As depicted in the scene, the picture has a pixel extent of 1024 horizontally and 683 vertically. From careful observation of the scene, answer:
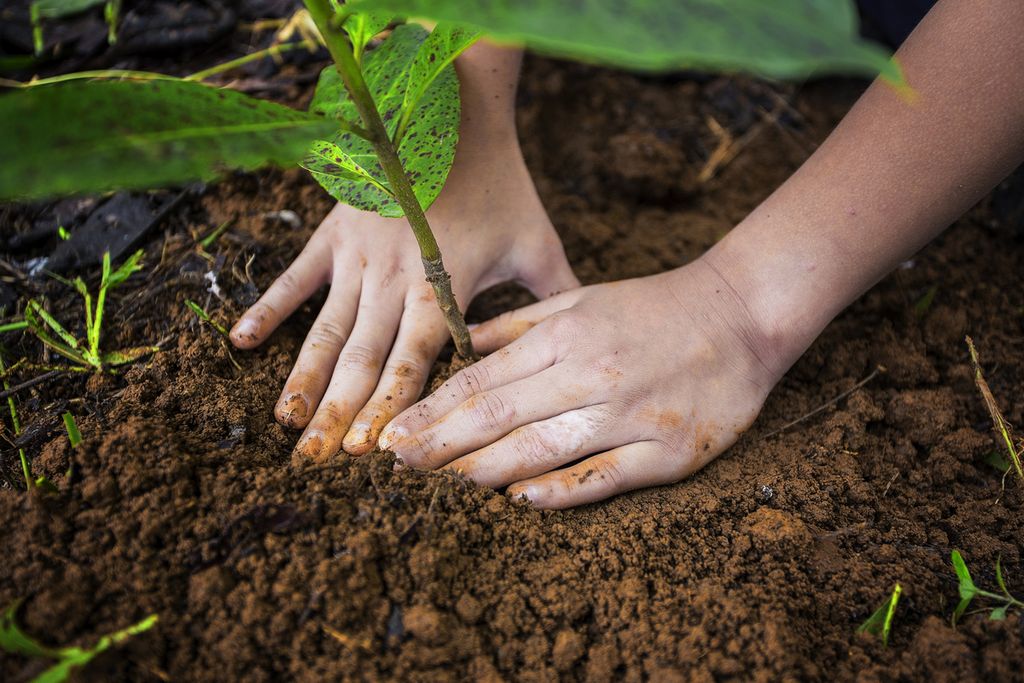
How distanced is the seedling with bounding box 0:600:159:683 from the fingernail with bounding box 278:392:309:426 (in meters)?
0.46

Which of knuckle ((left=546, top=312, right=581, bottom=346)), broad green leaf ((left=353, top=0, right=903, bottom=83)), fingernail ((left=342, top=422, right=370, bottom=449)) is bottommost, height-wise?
fingernail ((left=342, top=422, right=370, bottom=449))

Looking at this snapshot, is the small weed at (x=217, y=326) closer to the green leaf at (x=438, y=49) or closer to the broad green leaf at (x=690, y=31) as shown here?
the green leaf at (x=438, y=49)

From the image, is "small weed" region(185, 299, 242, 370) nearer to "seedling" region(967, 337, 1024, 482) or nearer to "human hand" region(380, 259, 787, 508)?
"human hand" region(380, 259, 787, 508)

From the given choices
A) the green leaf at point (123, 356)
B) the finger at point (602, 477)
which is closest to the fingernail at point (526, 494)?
the finger at point (602, 477)

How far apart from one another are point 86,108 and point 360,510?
23.6 inches

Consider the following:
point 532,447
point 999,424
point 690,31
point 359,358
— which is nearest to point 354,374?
point 359,358

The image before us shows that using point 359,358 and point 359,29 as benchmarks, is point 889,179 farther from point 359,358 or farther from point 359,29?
point 359,358

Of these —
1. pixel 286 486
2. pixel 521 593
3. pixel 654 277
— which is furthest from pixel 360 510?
pixel 654 277

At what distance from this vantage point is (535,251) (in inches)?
57.9

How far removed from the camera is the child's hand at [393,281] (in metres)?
1.30

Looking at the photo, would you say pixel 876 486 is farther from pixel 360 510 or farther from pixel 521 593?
pixel 360 510

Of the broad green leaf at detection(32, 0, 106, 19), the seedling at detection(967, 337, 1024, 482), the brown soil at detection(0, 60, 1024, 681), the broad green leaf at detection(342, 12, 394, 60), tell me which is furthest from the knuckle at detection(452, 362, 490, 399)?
the broad green leaf at detection(32, 0, 106, 19)

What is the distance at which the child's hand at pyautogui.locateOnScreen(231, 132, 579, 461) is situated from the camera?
51.1 inches

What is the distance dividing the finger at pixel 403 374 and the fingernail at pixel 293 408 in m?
0.10
